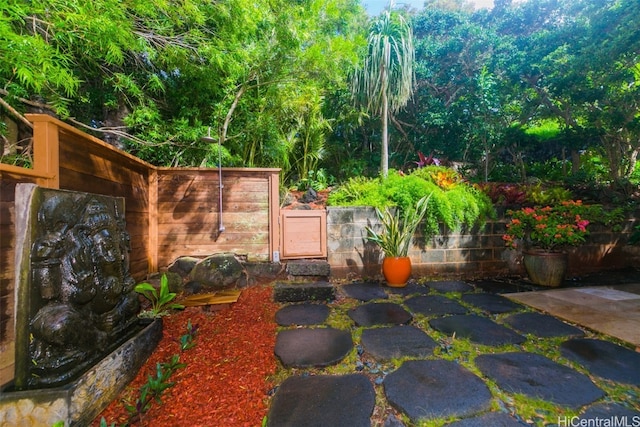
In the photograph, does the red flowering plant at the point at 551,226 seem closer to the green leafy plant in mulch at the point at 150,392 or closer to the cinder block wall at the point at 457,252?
the cinder block wall at the point at 457,252

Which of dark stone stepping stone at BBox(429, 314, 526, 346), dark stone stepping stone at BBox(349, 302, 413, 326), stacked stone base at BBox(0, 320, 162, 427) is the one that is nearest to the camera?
stacked stone base at BBox(0, 320, 162, 427)

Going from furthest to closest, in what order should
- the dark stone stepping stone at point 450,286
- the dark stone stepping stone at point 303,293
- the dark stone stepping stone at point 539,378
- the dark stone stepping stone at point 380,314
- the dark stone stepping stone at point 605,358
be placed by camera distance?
the dark stone stepping stone at point 450,286
the dark stone stepping stone at point 303,293
the dark stone stepping stone at point 380,314
the dark stone stepping stone at point 605,358
the dark stone stepping stone at point 539,378

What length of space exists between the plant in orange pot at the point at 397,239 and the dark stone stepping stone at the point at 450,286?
0.36 m

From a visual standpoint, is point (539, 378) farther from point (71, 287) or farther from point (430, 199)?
point (71, 287)

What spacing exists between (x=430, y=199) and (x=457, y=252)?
35.7 inches

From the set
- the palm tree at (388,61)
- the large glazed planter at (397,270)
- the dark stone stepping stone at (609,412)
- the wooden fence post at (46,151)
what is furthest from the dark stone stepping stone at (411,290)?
the wooden fence post at (46,151)

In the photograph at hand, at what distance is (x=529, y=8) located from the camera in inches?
229

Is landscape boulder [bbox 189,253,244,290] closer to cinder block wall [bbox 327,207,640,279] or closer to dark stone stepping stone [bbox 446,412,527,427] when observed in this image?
cinder block wall [bbox 327,207,640,279]

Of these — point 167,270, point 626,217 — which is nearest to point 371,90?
point 167,270

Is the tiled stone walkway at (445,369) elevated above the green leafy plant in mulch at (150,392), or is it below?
below

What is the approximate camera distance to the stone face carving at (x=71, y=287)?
3.76 ft

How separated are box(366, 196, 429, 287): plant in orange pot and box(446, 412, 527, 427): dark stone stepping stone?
195 cm

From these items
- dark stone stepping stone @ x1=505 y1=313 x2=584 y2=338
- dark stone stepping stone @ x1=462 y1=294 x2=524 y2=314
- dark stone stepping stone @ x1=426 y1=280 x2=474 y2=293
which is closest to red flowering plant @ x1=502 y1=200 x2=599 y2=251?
dark stone stepping stone @ x1=426 y1=280 x2=474 y2=293

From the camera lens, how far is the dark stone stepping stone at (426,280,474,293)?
120 inches
